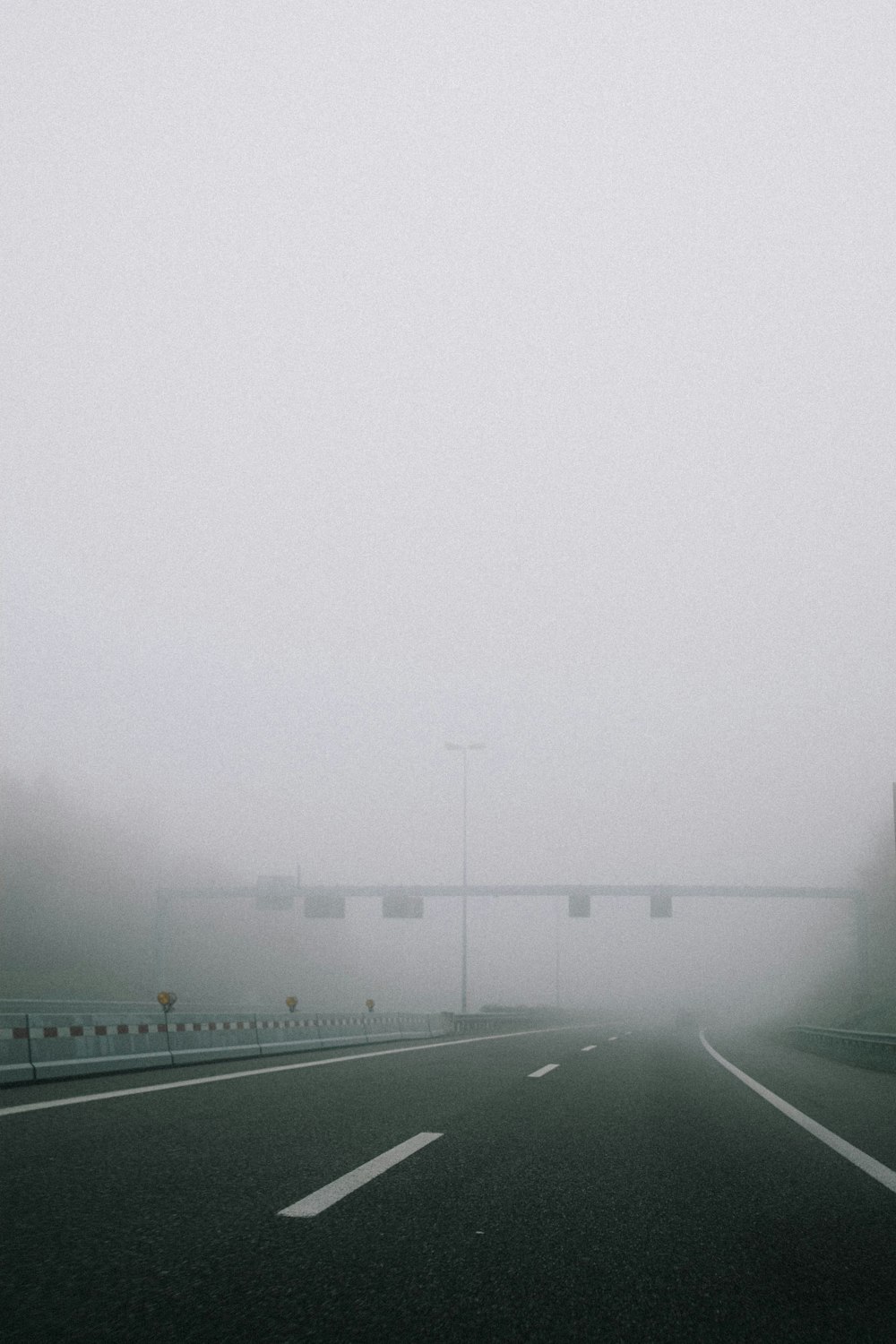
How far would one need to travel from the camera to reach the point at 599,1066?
15.4m

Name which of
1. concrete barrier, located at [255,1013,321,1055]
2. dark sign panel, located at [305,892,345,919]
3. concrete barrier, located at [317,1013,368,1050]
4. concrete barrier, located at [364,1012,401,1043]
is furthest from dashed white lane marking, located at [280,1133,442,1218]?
dark sign panel, located at [305,892,345,919]

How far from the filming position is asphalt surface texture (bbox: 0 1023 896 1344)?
3.46 m

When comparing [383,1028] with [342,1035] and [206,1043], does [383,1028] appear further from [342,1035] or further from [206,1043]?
[206,1043]

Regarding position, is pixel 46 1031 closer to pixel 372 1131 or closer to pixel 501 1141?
pixel 372 1131

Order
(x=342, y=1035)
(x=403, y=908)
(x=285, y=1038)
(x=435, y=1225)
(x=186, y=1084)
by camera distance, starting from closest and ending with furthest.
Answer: (x=435, y=1225) → (x=186, y=1084) → (x=285, y=1038) → (x=342, y=1035) → (x=403, y=908)

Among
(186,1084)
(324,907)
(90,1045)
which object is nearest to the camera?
(186,1084)

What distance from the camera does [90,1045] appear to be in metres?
12.0

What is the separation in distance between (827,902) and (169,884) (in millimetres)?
53519

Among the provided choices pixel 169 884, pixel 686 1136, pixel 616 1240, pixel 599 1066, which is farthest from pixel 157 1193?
pixel 169 884

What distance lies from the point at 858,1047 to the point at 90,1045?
16150mm

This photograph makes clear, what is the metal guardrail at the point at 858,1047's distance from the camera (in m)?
19.0

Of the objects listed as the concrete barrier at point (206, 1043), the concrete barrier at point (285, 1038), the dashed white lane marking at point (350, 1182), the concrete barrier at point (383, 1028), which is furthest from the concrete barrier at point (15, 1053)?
the concrete barrier at point (383, 1028)

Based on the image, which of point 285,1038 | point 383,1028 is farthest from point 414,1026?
point 285,1038

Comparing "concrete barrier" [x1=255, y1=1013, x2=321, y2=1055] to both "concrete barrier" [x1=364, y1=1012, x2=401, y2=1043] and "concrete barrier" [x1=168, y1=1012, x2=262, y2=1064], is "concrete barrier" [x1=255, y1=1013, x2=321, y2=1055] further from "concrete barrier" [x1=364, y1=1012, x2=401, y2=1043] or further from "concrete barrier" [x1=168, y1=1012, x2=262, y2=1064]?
"concrete barrier" [x1=364, y1=1012, x2=401, y2=1043]
